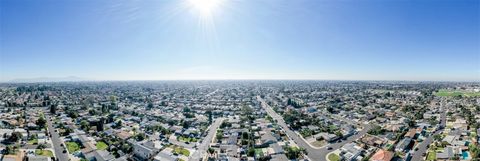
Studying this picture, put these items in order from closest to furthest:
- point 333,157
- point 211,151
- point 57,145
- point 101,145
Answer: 1. point 333,157
2. point 211,151
3. point 57,145
4. point 101,145

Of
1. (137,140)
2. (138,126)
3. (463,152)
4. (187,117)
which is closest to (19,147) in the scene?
(137,140)

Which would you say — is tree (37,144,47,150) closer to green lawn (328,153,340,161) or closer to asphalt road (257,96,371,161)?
asphalt road (257,96,371,161)

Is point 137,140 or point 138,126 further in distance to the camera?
point 138,126

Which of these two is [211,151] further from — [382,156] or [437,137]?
[437,137]

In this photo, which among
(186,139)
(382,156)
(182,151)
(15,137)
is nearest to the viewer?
(382,156)

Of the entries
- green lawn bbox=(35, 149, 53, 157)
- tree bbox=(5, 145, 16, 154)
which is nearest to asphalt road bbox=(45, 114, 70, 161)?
green lawn bbox=(35, 149, 53, 157)

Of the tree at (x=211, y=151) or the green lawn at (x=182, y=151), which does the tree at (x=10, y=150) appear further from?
the tree at (x=211, y=151)

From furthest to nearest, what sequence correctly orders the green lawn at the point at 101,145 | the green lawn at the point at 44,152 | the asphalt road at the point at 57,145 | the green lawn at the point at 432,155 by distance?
the green lawn at the point at 101,145 < the green lawn at the point at 44,152 < the asphalt road at the point at 57,145 < the green lawn at the point at 432,155

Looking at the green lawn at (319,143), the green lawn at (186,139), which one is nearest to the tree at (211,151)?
the green lawn at (186,139)

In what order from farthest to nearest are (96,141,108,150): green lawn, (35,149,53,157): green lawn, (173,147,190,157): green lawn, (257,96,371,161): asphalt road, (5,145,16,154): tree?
1. (96,141,108,150): green lawn
2. (173,147,190,157): green lawn
3. (257,96,371,161): asphalt road
4. (35,149,53,157): green lawn
5. (5,145,16,154): tree

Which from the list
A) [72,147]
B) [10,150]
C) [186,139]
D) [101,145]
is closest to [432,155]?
[186,139]

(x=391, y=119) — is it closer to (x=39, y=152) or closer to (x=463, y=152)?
(x=463, y=152)
